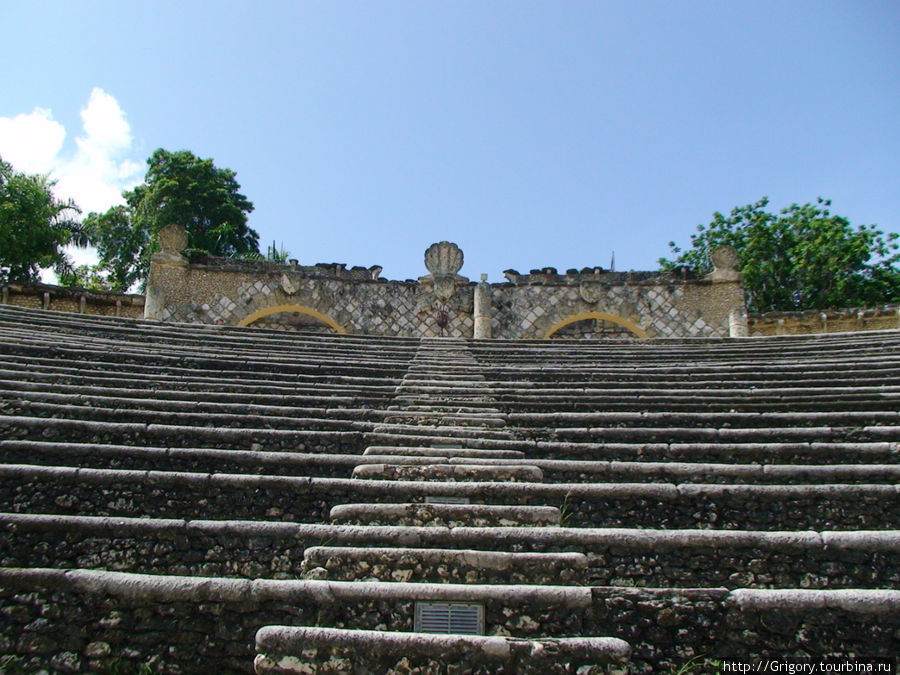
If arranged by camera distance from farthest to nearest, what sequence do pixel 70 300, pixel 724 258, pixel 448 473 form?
1. pixel 70 300
2. pixel 724 258
3. pixel 448 473

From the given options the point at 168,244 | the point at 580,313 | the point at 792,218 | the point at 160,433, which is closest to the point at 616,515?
the point at 160,433

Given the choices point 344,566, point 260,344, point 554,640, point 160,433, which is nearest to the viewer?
point 554,640

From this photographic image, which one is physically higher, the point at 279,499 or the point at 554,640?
the point at 279,499

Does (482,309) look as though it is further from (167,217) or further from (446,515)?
(167,217)

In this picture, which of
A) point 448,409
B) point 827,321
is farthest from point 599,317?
point 448,409

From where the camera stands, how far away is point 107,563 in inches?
135

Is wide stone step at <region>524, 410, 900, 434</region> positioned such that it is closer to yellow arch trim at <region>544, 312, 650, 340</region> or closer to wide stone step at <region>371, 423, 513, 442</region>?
wide stone step at <region>371, 423, 513, 442</region>

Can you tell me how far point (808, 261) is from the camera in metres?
22.1

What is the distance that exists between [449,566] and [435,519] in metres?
0.45

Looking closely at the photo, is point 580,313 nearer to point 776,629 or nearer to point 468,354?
point 468,354

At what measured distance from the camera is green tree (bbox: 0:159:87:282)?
21609mm

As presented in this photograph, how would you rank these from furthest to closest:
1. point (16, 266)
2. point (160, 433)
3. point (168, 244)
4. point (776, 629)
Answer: point (16, 266) → point (168, 244) → point (160, 433) → point (776, 629)

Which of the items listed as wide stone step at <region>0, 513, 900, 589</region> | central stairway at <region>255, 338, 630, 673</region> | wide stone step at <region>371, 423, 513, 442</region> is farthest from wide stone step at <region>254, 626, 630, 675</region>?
wide stone step at <region>371, 423, 513, 442</region>

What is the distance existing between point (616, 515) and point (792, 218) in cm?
2279
